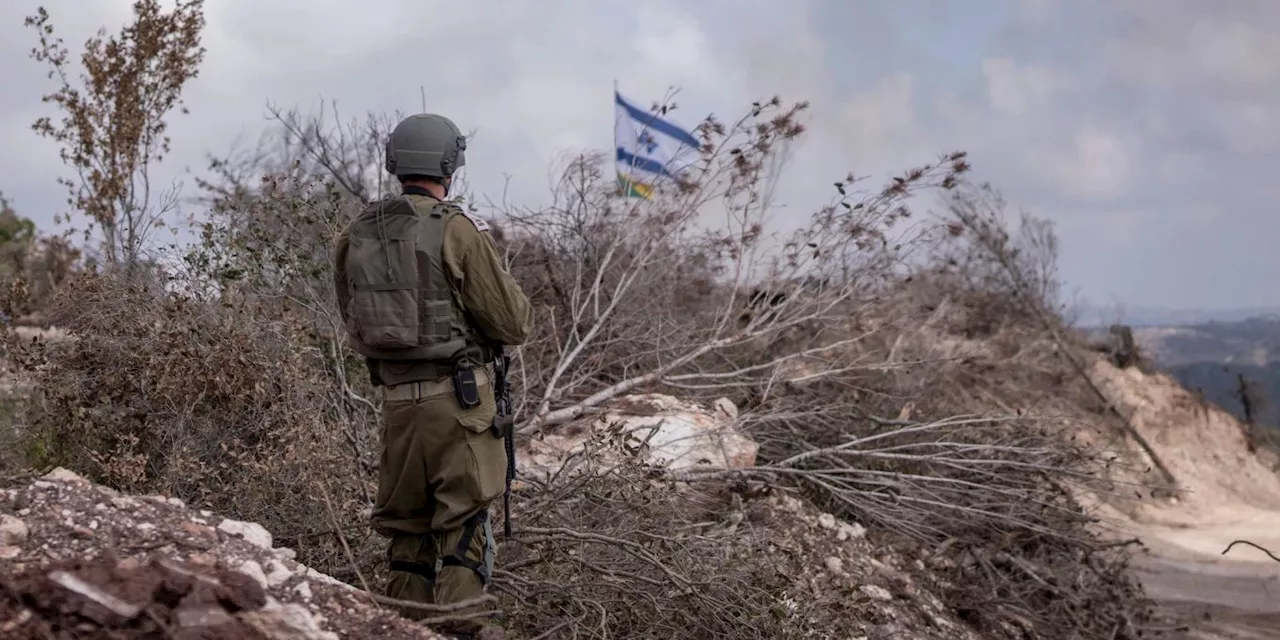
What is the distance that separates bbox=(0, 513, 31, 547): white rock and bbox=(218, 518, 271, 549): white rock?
539mm

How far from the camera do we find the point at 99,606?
8.52 feet

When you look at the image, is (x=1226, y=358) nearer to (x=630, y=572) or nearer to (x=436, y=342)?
(x=630, y=572)

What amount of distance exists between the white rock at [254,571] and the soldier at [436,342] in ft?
1.80

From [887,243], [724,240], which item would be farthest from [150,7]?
[887,243]

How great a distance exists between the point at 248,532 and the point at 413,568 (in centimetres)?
58

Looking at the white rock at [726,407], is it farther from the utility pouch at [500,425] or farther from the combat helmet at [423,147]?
the combat helmet at [423,147]

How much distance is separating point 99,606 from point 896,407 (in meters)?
6.25

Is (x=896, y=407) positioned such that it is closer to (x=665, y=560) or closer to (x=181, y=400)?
(x=665, y=560)

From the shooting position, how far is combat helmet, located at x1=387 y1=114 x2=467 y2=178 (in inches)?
145

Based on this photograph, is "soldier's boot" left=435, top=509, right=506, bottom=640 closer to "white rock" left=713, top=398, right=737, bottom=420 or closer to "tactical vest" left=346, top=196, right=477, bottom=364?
"tactical vest" left=346, top=196, right=477, bottom=364

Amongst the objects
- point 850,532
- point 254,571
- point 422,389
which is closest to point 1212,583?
point 850,532

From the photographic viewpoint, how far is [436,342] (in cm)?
361

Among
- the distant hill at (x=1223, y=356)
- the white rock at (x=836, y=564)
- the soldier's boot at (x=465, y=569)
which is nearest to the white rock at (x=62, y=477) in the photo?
the soldier's boot at (x=465, y=569)

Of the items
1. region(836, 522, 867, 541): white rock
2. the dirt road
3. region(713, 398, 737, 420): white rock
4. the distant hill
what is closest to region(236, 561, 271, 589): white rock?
region(713, 398, 737, 420): white rock
